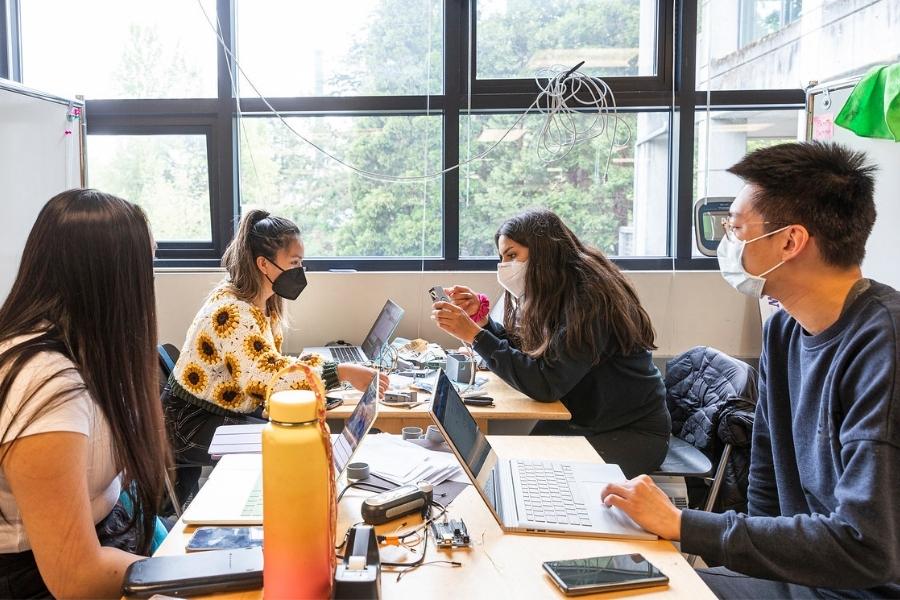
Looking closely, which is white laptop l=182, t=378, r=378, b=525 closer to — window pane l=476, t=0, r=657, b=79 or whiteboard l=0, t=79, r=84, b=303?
whiteboard l=0, t=79, r=84, b=303

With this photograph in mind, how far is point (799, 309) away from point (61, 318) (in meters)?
1.36

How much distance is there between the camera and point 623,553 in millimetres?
1105

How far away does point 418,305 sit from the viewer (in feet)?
11.0

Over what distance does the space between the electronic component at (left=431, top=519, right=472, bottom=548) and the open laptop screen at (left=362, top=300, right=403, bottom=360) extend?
1.70 meters

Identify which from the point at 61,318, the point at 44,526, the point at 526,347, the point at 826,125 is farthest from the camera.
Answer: the point at 826,125

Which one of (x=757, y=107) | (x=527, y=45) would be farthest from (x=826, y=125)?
(x=527, y=45)

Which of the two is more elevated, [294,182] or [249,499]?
[294,182]

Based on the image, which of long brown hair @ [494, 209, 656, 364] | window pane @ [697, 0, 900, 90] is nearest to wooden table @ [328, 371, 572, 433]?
long brown hair @ [494, 209, 656, 364]

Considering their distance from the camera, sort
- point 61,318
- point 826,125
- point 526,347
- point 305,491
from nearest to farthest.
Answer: point 305,491, point 61,318, point 526,347, point 826,125

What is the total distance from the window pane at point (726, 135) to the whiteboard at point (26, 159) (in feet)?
10.4

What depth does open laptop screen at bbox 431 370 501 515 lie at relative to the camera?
3.75 ft

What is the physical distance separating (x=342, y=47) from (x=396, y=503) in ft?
9.26

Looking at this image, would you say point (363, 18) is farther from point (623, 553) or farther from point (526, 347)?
point (623, 553)

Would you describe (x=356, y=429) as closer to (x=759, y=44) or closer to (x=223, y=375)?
(x=223, y=375)
